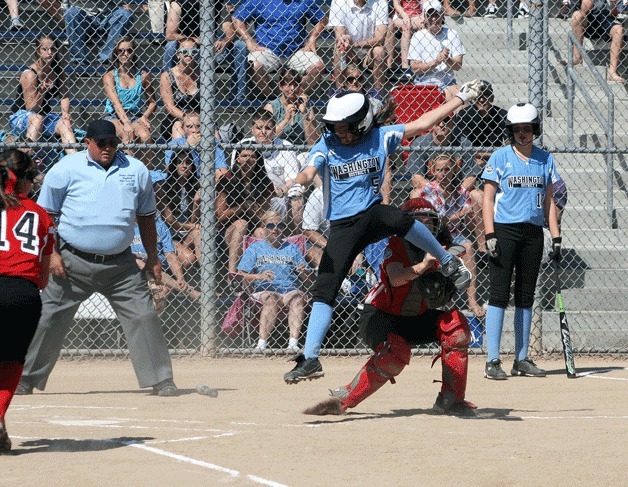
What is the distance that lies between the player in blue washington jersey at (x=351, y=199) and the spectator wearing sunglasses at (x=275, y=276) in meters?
3.25

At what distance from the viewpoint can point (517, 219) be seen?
9.57 meters

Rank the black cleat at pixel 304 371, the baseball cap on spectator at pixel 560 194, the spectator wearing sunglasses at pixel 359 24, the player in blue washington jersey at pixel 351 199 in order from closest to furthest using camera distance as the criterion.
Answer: the black cleat at pixel 304 371 → the player in blue washington jersey at pixel 351 199 → the baseball cap on spectator at pixel 560 194 → the spectator wearing sunglasses at pixel 359 24

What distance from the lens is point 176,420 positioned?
709 centimetres

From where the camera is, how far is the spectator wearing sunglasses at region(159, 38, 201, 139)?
1134 cm

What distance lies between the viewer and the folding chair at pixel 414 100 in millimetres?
11805

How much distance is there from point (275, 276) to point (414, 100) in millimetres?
2715

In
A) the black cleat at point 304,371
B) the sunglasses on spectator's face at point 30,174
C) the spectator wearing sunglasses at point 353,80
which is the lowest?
the black cleat at point 304,371

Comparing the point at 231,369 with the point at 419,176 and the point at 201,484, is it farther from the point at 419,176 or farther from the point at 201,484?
the point at 201,484

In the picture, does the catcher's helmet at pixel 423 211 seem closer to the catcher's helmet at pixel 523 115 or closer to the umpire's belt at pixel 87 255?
the catcher's helmet at pixel 523 115

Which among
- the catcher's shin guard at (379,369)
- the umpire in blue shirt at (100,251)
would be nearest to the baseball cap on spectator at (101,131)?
the umpire in blue shirt at (100,251)

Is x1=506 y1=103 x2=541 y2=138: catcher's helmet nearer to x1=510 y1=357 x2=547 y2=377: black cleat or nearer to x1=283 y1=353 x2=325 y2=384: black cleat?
x1=510 y1=357 x2=547 y2=377: black cleat

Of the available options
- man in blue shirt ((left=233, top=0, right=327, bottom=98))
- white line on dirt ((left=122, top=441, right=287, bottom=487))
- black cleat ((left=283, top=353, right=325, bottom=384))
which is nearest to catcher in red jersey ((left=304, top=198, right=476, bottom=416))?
black cleat ((left=283, top=353, right=325, bottom=384))

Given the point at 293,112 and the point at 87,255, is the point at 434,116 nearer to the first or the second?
the point at 87,255

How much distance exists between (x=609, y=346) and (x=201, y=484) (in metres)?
7.31
